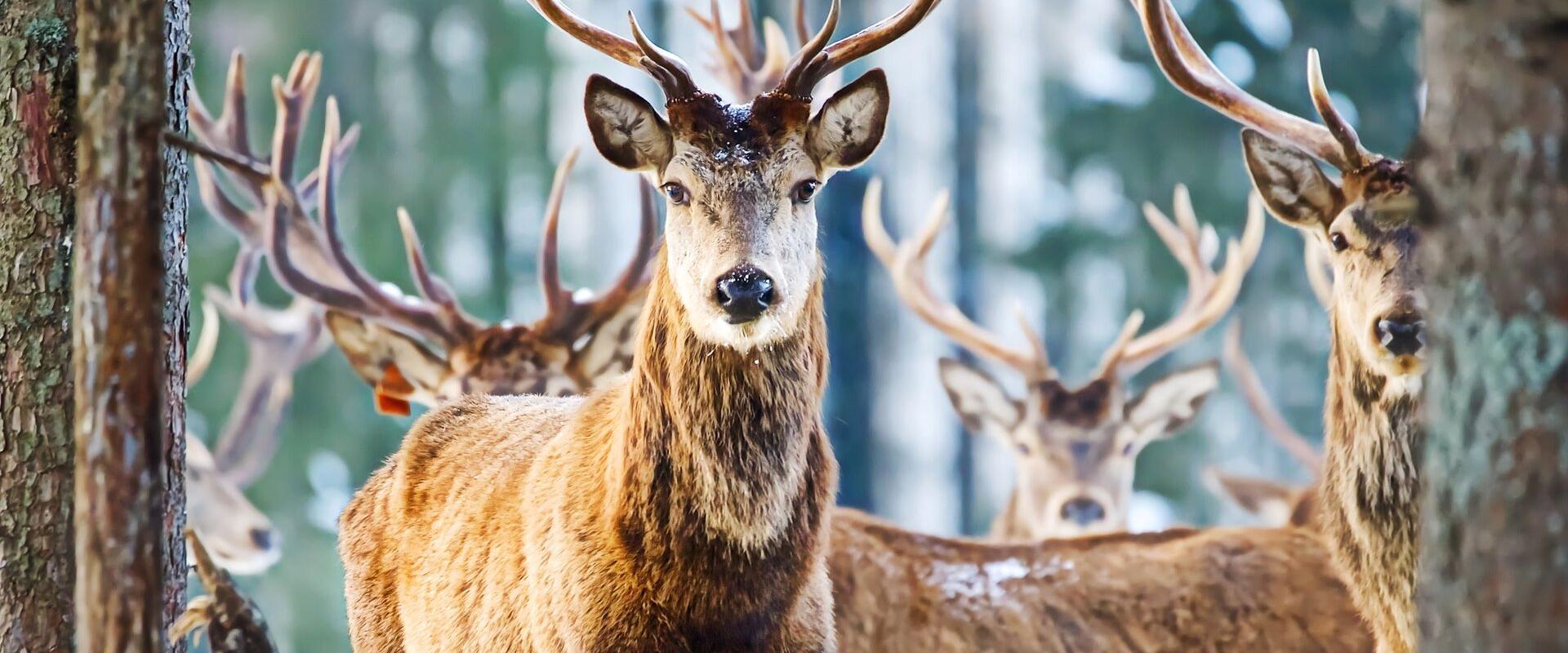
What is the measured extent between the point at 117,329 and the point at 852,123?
145 centimetres

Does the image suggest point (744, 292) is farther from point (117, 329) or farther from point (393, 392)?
point (393, 392)

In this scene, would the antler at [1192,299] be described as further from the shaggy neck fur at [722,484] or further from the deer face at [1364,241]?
the shaggy neck fur at [722,484]

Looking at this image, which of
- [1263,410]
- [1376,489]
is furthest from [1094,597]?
[1263,410]

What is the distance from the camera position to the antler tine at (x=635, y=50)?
126 inches

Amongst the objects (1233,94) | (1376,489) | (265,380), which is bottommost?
(265,380)

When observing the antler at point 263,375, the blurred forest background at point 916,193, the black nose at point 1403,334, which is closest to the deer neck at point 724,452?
the black nose at point 1403,334

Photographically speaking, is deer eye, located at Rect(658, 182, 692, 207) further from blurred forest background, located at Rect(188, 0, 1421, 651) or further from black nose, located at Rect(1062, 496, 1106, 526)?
blurred forest background, located at Rect(188, 0, 1421, 651)

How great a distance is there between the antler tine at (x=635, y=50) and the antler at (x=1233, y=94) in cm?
119

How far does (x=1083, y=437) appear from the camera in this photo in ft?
22.0

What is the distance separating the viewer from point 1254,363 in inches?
497

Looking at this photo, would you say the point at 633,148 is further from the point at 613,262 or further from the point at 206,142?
the point at 613,262

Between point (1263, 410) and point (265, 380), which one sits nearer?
point (1263, 410)

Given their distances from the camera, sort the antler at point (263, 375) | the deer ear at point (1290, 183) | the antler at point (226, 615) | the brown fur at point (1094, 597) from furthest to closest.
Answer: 1. the antler at point (263, 375)
2. the brown fur at point (1094, 597)
3. the deer ear at point (1290, 183)
4. the antler at point (226, 615)

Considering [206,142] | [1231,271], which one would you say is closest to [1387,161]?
[1231,271]
